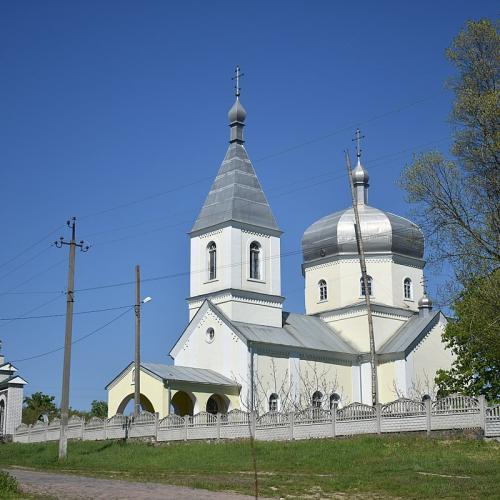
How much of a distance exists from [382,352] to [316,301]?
198 inches

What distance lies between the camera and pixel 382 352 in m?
41.8

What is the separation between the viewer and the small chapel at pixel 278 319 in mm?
37156

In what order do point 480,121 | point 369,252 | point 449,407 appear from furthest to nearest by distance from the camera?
point 369,252
point 449,407
point 480,121

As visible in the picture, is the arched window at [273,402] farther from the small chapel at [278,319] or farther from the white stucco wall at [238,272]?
the white stucco wall at [238,272]

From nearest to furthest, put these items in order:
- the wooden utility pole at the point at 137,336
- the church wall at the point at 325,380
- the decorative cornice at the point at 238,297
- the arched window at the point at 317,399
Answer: the wooden utility pole at the point at 137,336, the decorative cornice at the point at 238,297, the church wall at the point at 325,380, the arched window at the point at 317,399

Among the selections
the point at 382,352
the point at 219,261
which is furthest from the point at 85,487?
the point at 382,352

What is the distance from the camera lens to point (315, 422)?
2477cm

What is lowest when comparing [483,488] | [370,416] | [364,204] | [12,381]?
[483,488]

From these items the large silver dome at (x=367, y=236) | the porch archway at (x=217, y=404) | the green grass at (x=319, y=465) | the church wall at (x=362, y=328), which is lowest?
the green grass at (x=319, y=465)

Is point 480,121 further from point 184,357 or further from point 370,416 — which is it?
point 184,357

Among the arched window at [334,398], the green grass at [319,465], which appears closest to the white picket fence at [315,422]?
the green grass at [319,465]

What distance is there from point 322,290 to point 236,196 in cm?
799

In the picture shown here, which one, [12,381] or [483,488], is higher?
[12,381]

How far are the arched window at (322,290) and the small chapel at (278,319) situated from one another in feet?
0.24
